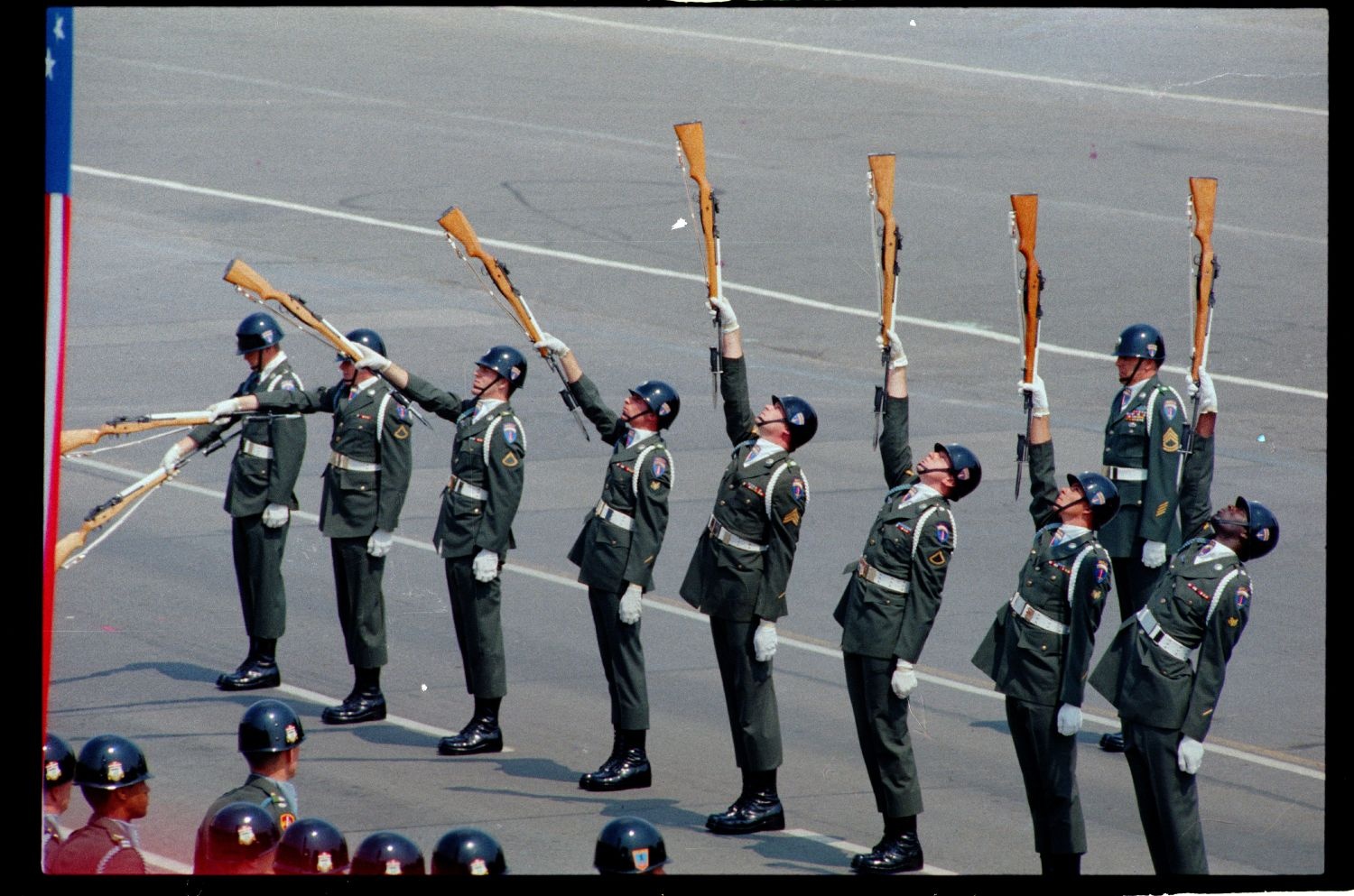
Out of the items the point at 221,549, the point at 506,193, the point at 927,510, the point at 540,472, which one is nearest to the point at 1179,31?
the point at 506,193

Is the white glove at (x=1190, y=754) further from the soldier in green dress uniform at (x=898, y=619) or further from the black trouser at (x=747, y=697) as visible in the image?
the black trouser at (x=747, y=697)

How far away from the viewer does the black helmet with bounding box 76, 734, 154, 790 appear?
6852 millimetres

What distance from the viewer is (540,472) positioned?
15.9 m

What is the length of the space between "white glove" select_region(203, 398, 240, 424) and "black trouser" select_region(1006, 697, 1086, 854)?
5.00 m

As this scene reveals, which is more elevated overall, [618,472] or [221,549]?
[618,472]

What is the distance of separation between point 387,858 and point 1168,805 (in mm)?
3950

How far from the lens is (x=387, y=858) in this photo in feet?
20.0

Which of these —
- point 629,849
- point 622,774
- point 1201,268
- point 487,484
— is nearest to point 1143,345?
point 1201,268

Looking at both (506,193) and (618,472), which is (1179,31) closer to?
(506,193)

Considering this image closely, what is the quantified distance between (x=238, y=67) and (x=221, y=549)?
832 inches

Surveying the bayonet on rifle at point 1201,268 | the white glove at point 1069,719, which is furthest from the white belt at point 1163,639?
the bayonet on rifle at point 1201,268

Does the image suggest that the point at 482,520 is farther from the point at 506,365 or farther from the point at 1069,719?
the point at 1069,719

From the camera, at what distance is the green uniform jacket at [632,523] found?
1015cm

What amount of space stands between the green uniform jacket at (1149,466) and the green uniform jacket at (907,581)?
100 inches
